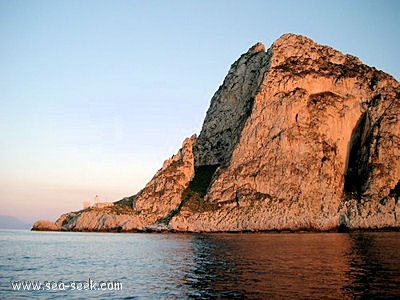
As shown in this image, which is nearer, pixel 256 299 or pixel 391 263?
pixel 256 299

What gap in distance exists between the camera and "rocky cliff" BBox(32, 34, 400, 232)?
11094 centimetres

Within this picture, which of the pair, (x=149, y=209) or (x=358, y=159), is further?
(x=149, y=209)

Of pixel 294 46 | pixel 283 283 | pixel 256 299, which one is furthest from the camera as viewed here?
pixel 294 46

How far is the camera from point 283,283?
30.1 metres

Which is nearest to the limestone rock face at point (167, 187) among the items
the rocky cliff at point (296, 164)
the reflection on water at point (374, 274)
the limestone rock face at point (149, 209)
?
the limestone rock face at point (149, 209)

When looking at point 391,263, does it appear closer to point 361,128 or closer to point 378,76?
point 361,128

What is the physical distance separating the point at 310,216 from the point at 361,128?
40.5 meters

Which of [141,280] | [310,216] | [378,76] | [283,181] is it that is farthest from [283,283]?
[378,76]

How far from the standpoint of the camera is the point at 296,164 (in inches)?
4786

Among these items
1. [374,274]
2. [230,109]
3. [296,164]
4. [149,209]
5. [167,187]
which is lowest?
[374,274]

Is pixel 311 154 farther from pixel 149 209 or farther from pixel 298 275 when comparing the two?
pixel 298 275

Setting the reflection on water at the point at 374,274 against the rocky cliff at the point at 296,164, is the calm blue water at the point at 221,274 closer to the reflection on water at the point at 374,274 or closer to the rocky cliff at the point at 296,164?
the reflection on water at the point at 374,274

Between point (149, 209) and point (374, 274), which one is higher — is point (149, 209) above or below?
above

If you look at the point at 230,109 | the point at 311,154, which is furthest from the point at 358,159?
the point at 230,109
